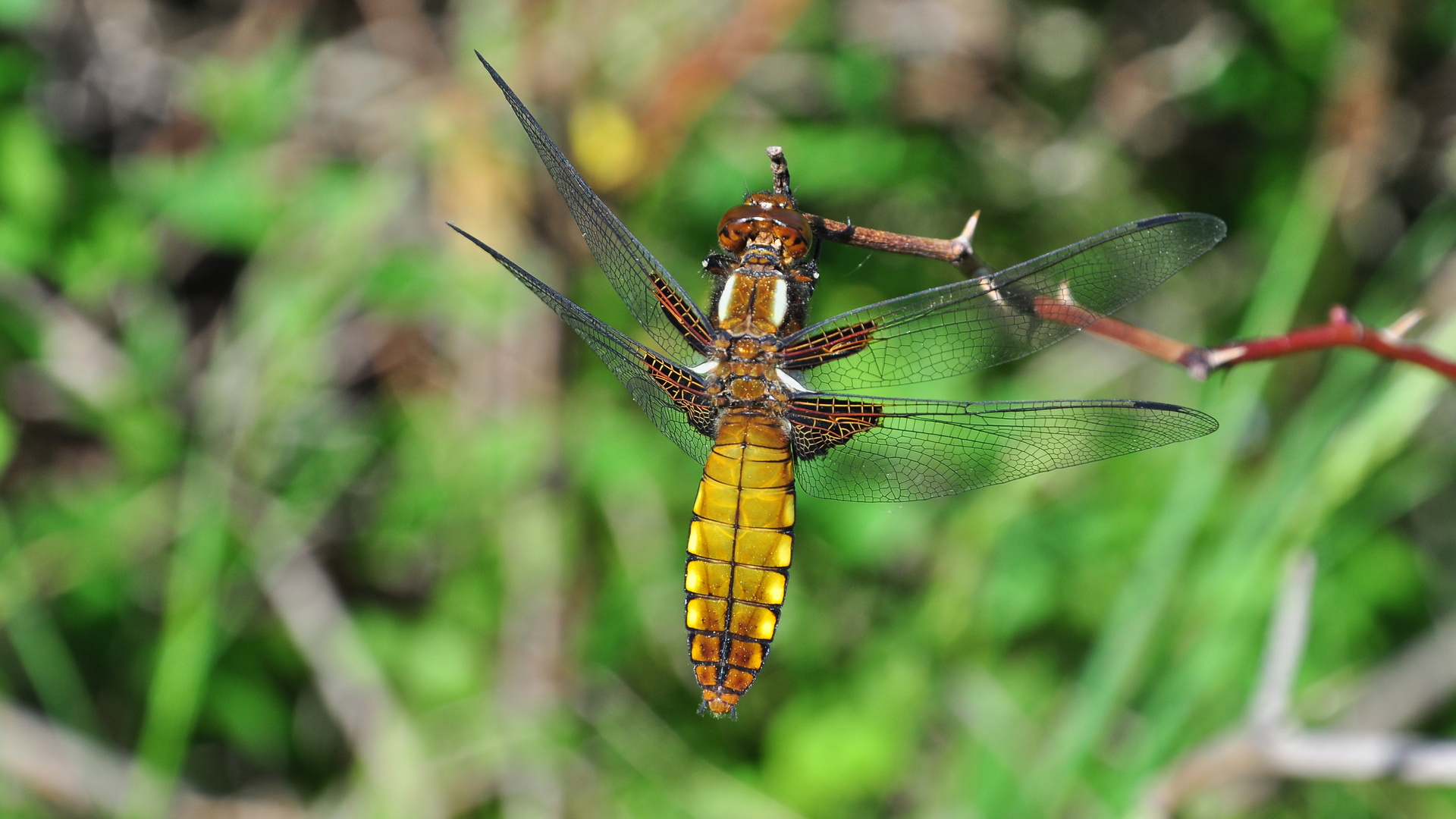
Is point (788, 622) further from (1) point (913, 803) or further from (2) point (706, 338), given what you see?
(2) point (706, 338)

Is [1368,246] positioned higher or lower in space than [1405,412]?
higher

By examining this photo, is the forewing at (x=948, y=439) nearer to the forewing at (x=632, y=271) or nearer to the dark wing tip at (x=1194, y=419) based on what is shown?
the dark wing tip at (x=1194, y=419)

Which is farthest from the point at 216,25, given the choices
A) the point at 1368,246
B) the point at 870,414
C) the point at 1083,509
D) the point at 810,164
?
the point at 1368,246

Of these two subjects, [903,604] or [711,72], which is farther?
[903,604]

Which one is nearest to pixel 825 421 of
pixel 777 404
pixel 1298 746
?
pixel 777 404

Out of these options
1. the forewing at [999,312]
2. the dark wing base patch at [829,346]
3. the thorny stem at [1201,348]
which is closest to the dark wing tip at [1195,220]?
the forewing at [999,312]

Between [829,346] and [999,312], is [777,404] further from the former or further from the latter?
[999,312]

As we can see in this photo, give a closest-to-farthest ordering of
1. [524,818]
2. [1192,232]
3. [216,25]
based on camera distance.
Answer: [1192,232] → [524,818] → [216,25]
